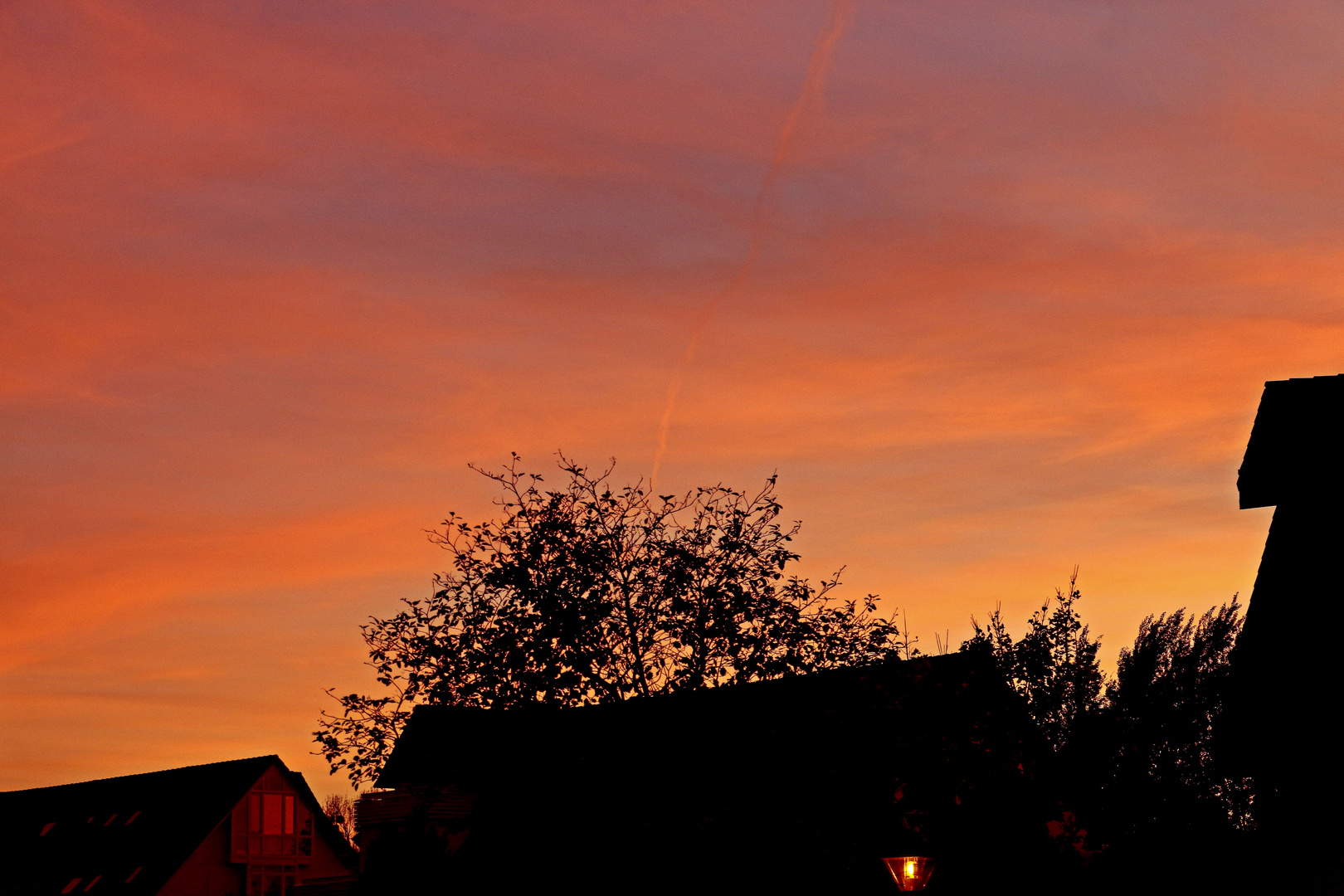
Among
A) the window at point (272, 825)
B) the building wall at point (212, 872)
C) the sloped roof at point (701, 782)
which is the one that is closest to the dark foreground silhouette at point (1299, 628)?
the sloped roof at point (701, 782)

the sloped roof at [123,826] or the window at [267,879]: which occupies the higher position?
the sloped roof at [123,826]

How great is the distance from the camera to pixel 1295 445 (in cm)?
1327

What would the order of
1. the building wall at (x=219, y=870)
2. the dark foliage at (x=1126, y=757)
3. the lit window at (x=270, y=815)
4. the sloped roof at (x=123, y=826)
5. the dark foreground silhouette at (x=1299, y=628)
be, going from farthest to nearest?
the lit window at (x=270, y=815) → the sloped roof at (x=123, y=826) → the building wall at (x=219, y=870) → the dark foliage at (x=1126, y=757) → the dark foreground silhouette at (x=1299, y=628)

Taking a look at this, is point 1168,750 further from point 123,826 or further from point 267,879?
point 123,826

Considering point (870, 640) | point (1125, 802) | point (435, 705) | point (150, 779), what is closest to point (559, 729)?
point (435, 705)

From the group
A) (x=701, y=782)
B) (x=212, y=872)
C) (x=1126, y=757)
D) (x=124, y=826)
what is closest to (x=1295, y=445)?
(x=701, y=782)

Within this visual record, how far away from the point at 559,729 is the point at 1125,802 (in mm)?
12787

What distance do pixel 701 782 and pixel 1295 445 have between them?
14.1 metres

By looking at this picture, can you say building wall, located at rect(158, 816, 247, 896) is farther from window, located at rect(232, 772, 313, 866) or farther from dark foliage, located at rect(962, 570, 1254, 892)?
dark foliage, located at rect(962, 570, 1254, 892)

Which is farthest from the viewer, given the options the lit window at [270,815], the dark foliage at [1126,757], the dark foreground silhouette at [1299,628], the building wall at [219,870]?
the lit window at [270,815]

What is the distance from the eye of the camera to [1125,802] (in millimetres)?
29203

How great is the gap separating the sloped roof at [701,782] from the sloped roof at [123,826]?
44.8 metres

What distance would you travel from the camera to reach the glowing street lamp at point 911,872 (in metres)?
21.1

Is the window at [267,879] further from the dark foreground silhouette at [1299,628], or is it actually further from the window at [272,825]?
the dark foreground silhouette at [1299,628]
